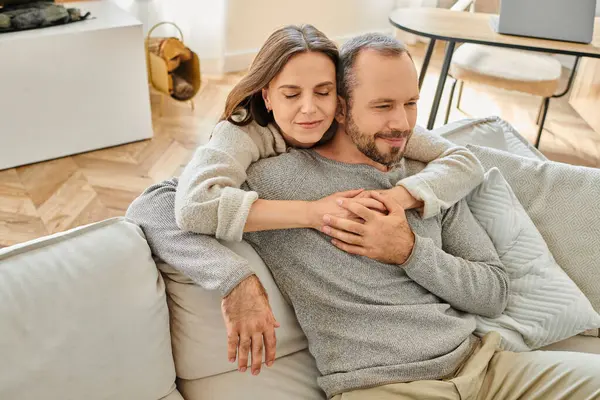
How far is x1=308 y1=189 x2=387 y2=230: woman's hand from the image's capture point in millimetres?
1180

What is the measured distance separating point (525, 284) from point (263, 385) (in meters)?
0.69

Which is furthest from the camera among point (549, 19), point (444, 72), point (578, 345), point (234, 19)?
point (234, 19)

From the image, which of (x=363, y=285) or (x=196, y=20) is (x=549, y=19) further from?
(x=196, y=20)

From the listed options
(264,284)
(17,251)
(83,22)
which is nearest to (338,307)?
(264,284)

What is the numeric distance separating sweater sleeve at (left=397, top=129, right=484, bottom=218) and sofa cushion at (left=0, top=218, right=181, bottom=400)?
0.62 m

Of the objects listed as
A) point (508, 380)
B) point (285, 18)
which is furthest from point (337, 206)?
point (285, 18)

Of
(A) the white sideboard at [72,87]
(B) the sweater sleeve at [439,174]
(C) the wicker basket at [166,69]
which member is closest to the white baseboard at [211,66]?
(C) the wicker basket at [166,69]

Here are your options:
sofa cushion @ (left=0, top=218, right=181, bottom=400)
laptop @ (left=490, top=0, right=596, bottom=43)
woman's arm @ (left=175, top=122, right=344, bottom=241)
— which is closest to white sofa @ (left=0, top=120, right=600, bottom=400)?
sofa cushion @ (left=0, top=218, right=181, bottom=400)

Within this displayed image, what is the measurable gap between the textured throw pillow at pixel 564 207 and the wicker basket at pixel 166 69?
2.01m

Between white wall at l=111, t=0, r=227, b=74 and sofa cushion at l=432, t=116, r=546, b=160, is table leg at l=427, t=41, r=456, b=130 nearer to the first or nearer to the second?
sofa cushion at l=432, t=116, r=546, b=160

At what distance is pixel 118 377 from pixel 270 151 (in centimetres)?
60

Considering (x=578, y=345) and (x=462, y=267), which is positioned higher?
(x=462, y=267)

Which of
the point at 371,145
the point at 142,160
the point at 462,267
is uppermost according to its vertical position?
the point at 371,145

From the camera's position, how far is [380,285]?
4.00 feet
